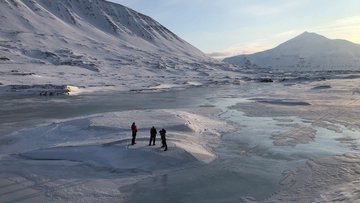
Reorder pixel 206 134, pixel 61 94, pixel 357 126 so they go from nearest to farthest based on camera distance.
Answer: pixel 206 134, pixel 357 126, pixel 61 94

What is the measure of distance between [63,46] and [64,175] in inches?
6763

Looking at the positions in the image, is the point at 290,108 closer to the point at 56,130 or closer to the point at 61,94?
the point at 56,130

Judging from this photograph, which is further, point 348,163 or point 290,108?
point 290,108

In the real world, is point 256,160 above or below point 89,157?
below

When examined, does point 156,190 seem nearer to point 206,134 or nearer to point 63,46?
point 206,134

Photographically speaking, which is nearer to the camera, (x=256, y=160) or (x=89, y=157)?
(x=89, y=157)

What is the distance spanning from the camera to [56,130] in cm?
3116

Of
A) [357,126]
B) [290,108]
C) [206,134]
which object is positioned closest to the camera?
[206,134]

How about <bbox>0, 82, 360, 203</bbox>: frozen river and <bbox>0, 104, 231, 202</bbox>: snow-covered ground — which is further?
<bbox>0, 104, 231, 202</bbox>: snow-covered ground

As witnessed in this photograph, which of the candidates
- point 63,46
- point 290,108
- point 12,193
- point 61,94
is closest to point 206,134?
point 12,193

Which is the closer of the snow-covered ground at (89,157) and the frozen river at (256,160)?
the frozen river at (256,160)

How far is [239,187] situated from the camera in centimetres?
1792

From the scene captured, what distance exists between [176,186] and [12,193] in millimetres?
6922

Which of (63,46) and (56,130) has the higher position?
(63,46)
